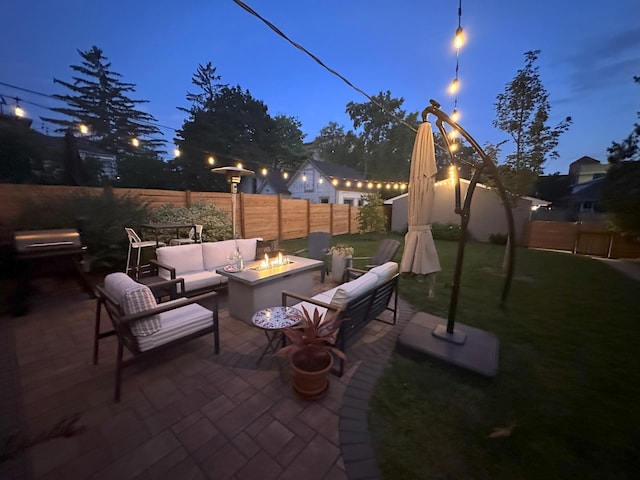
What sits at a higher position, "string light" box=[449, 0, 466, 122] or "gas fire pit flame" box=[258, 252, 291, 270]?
"string light" box=[449, 0, 466, 122]

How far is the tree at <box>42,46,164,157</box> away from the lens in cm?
1830

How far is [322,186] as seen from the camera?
19641 millimetres

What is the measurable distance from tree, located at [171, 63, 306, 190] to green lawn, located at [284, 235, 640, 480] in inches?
711

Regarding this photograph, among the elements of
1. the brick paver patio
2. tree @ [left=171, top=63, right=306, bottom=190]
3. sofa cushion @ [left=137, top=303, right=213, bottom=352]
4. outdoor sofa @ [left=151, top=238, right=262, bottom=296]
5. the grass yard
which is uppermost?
tree @ [left=171, top=63, right=306, bottom=190]

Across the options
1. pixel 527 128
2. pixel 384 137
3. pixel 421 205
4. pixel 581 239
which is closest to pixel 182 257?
pixel 421 205

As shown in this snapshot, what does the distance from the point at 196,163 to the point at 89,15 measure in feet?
51.1

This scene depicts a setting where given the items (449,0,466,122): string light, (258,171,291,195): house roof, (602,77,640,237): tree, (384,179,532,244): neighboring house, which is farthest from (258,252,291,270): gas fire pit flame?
(258,171,291,195): house roof

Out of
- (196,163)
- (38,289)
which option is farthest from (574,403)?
(196,163)

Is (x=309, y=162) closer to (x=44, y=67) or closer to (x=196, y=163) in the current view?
(x=196, y=163)

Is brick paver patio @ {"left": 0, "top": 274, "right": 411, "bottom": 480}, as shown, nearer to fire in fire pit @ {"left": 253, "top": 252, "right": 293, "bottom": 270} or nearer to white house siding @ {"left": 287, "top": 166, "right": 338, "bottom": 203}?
fire in fire pit @ {"left": 253, "top": 252, "right": 293, "bottom": 270}

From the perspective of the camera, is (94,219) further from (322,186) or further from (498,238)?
(498,238)

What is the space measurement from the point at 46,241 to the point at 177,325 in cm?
356

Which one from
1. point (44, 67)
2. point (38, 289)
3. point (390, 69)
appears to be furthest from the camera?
point (44, 67)

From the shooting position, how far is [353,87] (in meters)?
4.02
